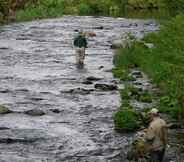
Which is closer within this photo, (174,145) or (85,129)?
(174,145)

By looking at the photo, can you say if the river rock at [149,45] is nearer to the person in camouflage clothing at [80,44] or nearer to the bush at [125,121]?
the person in camouflage clothing at [80,44]

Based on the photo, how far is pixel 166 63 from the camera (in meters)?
25.9

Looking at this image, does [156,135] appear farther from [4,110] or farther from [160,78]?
→ [160,78]

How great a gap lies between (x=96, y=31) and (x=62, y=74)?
2256cm

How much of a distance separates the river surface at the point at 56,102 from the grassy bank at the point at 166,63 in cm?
156

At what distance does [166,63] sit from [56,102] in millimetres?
5563

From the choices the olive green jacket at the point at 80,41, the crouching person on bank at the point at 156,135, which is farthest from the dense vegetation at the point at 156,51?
the crouching person on bank at the point at 156,135

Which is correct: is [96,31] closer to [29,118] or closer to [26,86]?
[26,86]

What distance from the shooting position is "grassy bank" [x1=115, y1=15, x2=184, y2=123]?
2438cm

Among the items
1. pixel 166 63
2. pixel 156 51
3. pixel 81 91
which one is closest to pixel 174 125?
pixel 166 63

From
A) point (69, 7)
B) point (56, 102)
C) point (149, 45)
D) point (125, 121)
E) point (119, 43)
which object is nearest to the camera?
point (125, 121)

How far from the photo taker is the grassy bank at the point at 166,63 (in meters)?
24.4

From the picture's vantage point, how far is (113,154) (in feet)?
69.7

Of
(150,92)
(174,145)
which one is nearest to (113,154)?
(174,145)
